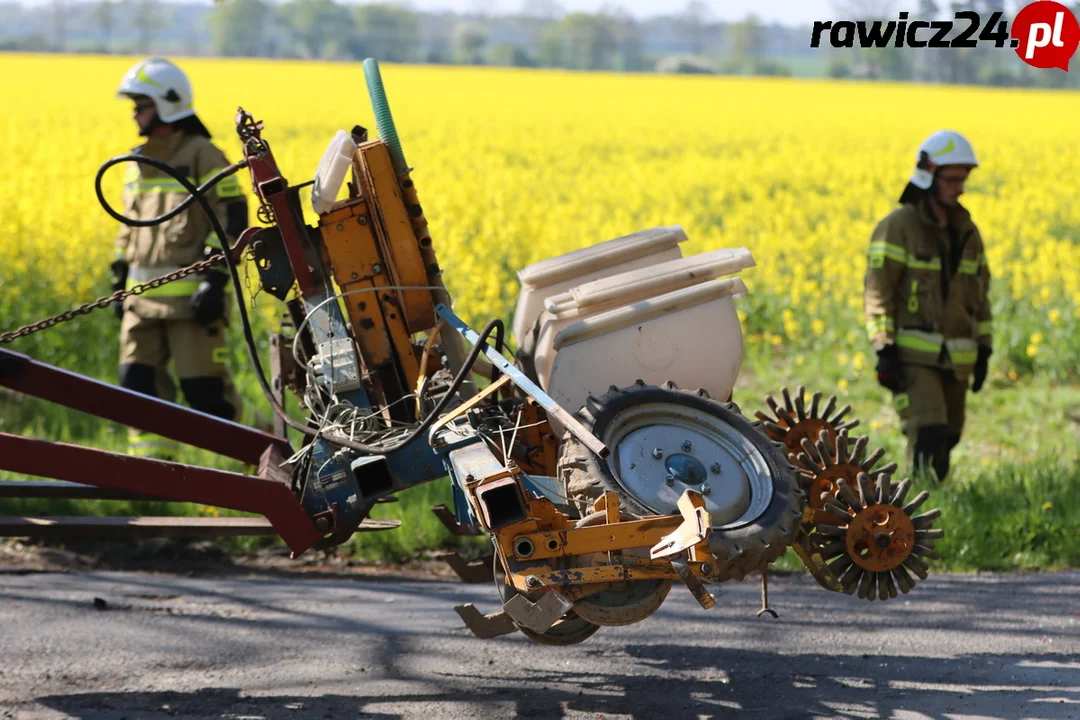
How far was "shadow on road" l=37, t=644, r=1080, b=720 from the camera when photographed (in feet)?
14.0

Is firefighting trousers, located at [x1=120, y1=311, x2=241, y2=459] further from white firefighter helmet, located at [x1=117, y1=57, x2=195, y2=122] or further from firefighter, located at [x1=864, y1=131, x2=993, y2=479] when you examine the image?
firefighter, located at [x1=864, y1=131, x2=993, y2=479]

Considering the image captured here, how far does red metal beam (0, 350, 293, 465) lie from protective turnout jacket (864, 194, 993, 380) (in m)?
3.68

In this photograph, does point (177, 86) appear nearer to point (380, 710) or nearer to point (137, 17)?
point (380, 710)

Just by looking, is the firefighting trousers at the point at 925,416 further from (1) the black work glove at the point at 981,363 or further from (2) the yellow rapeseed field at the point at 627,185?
(2) the yellow rapeseed field at the point at 627,185

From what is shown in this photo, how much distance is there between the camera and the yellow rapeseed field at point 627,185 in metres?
10.1

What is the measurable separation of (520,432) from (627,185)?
1185cm

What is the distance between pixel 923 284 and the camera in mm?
7355

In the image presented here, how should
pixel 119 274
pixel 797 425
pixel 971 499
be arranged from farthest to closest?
pixel 119 274 → pixel 971 499 → pixel 797 425

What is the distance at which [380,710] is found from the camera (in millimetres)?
4332

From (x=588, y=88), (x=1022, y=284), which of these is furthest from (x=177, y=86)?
(x=588, y=88)

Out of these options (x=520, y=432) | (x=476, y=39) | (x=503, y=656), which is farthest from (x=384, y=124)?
(x=476, y=39)

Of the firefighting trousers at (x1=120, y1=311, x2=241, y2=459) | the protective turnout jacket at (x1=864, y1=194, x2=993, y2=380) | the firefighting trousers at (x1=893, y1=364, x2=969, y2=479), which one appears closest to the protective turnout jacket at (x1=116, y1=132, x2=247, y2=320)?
the firefighting trousers at (x1=120, y1=311, x2=241, y2=459)

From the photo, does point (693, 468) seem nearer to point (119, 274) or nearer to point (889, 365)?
point (889, 365)

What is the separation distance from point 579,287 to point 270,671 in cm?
170
